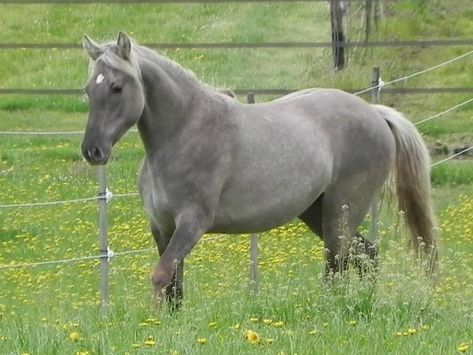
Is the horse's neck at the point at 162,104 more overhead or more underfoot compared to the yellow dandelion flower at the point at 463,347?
more overhead

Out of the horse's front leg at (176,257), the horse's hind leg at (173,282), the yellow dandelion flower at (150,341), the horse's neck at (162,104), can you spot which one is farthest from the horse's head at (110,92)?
the yellow dandelion flower at (150,341)

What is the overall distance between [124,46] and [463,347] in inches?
112

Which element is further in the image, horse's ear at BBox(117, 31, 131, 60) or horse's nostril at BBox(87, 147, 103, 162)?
horse's ear at BBox(117, 31, 131, 60)

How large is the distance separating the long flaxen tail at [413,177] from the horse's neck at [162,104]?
176cm

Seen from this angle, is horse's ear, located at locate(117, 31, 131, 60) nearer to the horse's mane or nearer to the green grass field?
the horse's mane

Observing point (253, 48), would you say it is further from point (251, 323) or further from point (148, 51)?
point (251, 323)

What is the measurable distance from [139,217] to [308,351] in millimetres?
7136

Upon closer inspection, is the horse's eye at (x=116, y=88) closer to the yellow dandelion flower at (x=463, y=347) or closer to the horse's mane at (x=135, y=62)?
the horse's mane at (x=135, y=62)

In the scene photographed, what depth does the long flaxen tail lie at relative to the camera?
27.8 ft

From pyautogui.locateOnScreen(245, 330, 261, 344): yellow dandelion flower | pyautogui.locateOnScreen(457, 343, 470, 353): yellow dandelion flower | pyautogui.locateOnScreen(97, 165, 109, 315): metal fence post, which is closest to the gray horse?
pyautogui.locateOnScreen(97, 165, 109, 315): metal fence post

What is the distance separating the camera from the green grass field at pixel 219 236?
536 centimetres

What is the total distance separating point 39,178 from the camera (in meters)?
13.3

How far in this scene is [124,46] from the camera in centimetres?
691

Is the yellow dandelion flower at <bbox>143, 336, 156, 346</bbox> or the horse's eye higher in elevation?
the horse's eye
